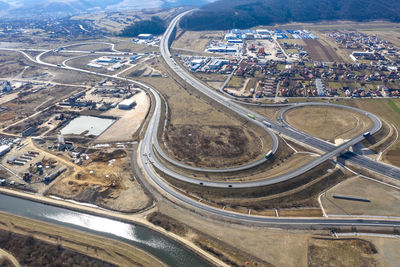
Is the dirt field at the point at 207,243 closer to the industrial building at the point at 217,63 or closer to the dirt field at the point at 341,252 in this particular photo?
the dirt field at the point at 341,252

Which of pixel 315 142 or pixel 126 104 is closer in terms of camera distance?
pixel 315 142

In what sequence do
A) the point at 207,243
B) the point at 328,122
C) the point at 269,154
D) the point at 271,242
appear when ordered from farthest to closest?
1. the point at 328,122
2. the point at 269,154
3. the point at 207,243
4. the point at 271,242

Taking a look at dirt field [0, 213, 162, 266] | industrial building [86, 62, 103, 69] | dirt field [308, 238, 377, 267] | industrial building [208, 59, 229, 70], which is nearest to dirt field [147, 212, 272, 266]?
dirt field [0, 213, 162, 266]

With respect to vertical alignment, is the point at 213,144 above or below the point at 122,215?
above

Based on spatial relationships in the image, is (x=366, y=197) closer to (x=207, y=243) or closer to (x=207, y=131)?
(x=207, y=243)

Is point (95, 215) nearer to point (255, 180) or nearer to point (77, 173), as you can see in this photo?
point (77, 173)

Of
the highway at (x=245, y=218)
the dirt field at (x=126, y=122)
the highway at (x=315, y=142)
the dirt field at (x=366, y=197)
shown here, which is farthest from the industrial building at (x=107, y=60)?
the dirt field at (x=366, y=197)

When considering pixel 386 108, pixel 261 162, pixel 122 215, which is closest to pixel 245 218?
pixel 261 162

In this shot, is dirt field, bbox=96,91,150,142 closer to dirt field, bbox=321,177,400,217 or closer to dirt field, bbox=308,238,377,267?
dirt field, bbox=321,177,400,217

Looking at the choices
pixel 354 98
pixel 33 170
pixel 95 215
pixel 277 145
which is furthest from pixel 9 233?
pixel 354 98
